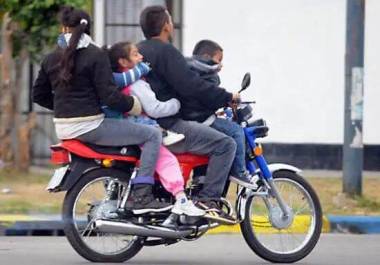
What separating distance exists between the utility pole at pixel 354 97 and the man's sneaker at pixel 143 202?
402 cm

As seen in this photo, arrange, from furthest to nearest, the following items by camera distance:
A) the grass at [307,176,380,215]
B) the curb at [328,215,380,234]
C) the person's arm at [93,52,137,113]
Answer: the grass at [307,176,380,215]
the curb at [328,215,380,234]
the person's arm at [93,52,137,113]

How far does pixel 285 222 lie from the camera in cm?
864

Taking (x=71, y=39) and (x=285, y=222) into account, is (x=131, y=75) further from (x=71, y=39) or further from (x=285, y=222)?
(x=285, y=222)

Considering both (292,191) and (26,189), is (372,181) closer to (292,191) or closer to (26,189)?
(26,189)

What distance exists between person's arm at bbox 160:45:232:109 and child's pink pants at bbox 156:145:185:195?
442 millimetres

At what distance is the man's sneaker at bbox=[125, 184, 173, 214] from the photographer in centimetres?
819

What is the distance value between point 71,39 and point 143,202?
124 centimetres

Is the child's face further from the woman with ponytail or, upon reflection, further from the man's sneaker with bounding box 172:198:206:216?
the man's sneaker with bounding box 172:198:206:216

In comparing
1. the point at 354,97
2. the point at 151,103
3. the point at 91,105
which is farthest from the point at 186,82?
the point at 354,97

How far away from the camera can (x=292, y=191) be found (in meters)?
8.69

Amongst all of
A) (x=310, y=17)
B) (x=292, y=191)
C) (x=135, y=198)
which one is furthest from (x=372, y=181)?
(x=135, y=198)

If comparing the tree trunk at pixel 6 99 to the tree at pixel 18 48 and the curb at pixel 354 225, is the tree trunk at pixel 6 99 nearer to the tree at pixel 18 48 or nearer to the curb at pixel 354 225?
the tree at pixel 18 48

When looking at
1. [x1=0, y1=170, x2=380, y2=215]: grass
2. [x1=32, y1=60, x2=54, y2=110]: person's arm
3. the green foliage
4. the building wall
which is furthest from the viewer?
the building wall

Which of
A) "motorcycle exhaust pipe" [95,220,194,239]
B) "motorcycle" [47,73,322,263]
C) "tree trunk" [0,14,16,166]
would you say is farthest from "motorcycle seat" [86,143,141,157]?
"tree trunk" [0,14,16,166]
